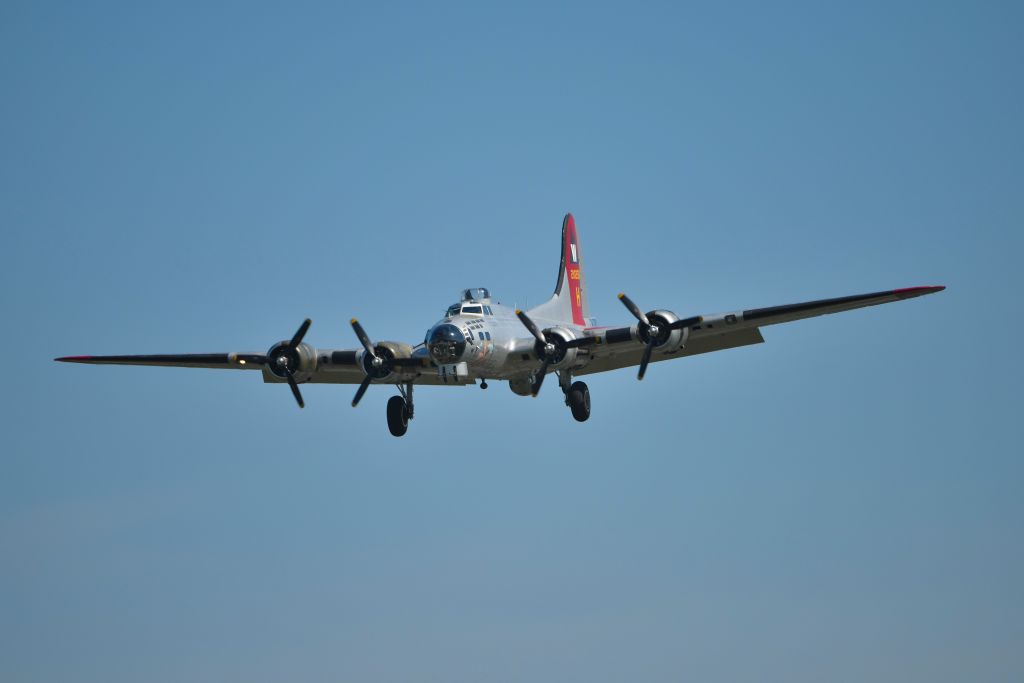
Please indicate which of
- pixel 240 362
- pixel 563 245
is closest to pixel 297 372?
pixel 240 362

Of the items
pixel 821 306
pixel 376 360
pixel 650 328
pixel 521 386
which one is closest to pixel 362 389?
pixel 376 360

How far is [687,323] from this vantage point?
4509cm

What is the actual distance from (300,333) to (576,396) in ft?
33.2

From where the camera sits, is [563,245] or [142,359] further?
[563,245]

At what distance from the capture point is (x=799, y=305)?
43.0 metres

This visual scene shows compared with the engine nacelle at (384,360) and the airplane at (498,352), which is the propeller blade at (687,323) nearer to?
the airplane at (498,352)

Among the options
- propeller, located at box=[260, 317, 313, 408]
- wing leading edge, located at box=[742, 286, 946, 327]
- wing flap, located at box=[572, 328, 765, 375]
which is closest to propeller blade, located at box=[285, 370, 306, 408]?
propeller, located at box=[260, 317, 313, 408]

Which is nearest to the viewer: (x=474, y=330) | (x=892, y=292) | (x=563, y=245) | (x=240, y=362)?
Result: (x=892, y=292)

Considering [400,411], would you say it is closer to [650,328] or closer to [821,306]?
[650,328]

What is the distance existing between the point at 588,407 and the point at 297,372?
10.6 meters

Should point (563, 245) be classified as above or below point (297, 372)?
above

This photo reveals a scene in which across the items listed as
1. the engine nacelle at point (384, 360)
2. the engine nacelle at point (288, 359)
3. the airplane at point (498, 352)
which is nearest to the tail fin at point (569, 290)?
the airplane at point (498, 352)

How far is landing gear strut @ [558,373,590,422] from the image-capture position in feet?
162

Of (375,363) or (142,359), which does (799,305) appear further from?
(142,359)
